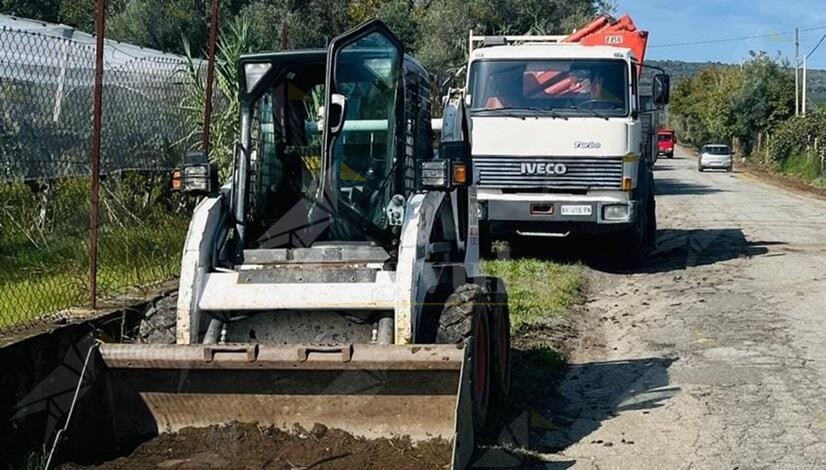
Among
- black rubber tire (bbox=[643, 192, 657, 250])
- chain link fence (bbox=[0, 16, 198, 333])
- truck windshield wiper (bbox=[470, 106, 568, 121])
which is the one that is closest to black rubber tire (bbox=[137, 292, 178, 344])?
chain link fence (bbox=[0, 16, 198, 333])

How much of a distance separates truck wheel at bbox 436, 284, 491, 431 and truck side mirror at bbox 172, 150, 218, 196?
163 centimetres

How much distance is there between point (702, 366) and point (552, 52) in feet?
21.1

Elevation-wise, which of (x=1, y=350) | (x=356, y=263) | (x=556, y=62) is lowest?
(x=1, y=350)

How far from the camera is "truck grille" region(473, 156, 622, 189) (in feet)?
46.5

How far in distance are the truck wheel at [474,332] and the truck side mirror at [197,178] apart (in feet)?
5.36

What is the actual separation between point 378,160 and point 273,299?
109 cm

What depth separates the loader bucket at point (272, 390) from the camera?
5.90 m

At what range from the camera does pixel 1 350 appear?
604cm

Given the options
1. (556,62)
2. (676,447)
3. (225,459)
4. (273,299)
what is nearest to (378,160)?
(273,299)

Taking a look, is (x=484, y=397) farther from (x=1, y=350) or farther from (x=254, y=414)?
(x=1, y=350)

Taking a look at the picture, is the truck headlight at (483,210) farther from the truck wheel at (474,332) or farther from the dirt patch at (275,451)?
the dirt patch at (275,451)

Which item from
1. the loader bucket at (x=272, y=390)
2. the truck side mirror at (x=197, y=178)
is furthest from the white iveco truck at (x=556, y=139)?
the loader bucket at (x=272, y=390)

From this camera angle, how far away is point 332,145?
6.34 m

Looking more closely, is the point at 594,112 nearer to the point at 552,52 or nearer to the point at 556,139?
the point at 556,139
